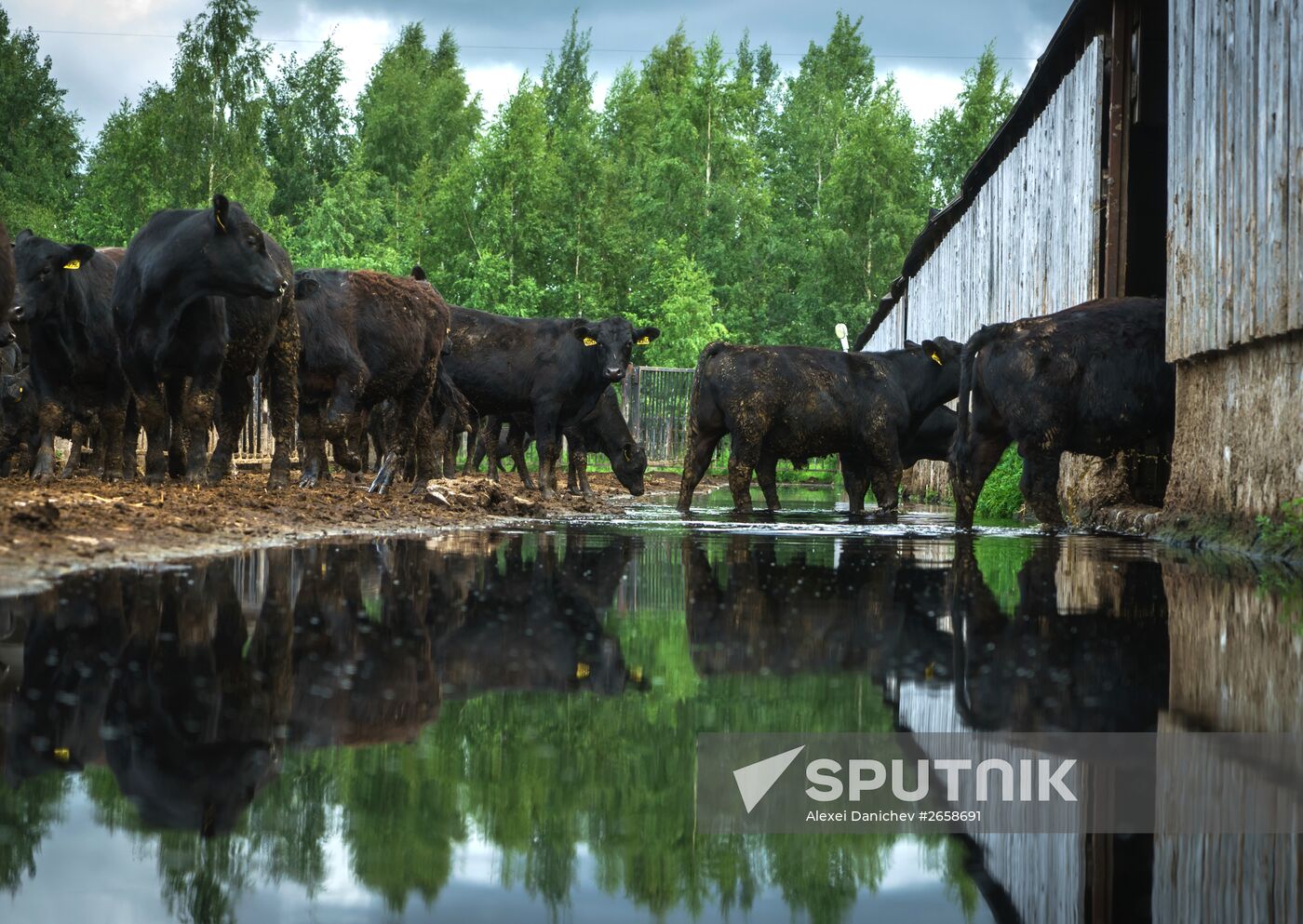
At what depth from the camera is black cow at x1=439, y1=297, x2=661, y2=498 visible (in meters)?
18.0

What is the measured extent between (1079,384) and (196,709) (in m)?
9.55

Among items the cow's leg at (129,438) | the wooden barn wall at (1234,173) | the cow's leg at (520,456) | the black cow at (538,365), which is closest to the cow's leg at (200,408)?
the cow's leg at (129,438)

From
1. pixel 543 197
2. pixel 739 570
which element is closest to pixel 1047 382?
pixel 739 570

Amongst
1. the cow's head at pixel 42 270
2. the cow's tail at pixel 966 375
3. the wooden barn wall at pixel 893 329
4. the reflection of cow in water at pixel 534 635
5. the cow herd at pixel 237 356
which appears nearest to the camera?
the reflection of cow in water at pixel 534 635

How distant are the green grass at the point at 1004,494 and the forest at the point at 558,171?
97.8 feet

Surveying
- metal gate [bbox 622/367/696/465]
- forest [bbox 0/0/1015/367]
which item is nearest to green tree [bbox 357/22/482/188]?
forest [bbox 0/0/1015/367]

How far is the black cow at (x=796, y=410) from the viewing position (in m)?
15.2

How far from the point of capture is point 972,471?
12.1 metres

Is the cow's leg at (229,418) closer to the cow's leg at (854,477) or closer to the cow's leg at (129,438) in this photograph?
the cow's leg at (129,438)

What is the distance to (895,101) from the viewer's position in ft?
196

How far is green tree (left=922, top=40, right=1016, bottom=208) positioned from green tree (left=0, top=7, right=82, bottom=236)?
33.6 metres

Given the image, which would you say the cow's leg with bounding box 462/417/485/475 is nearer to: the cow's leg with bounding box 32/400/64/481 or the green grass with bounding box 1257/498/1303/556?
the cow's leg with bounding box 32/400/64/481

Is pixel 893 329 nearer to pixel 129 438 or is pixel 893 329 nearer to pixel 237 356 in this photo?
Answer: pixel 129 438

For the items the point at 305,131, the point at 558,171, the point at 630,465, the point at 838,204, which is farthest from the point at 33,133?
the point at 630,465
